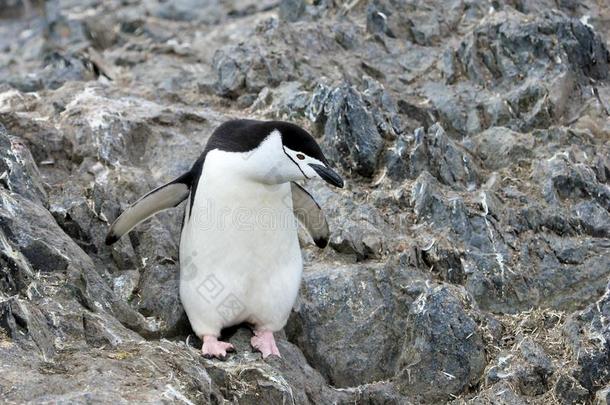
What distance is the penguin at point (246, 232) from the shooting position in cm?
582

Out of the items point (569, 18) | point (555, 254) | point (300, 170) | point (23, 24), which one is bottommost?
point (23, 24)

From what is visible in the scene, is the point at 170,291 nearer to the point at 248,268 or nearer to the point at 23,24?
the point at 248,268

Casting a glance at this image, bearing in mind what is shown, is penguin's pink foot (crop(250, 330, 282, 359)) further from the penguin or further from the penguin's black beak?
the penguin's black beak

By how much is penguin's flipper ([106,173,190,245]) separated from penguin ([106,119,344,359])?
7.1 inches

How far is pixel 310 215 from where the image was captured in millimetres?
6793

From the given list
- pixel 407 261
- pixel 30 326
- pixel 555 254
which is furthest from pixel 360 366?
pixel 30 326

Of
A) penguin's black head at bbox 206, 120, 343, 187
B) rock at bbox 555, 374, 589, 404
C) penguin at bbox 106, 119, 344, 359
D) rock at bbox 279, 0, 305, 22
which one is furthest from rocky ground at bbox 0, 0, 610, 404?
penguin's black head at bbox 206, 120, 343, 187

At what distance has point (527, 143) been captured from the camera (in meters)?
8.20

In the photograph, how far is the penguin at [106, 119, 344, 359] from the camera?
19.1 feet

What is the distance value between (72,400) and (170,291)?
83.4 inches

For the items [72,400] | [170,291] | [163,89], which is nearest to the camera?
[72,400]

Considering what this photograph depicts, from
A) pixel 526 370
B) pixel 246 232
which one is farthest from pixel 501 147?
pixel 246 232
